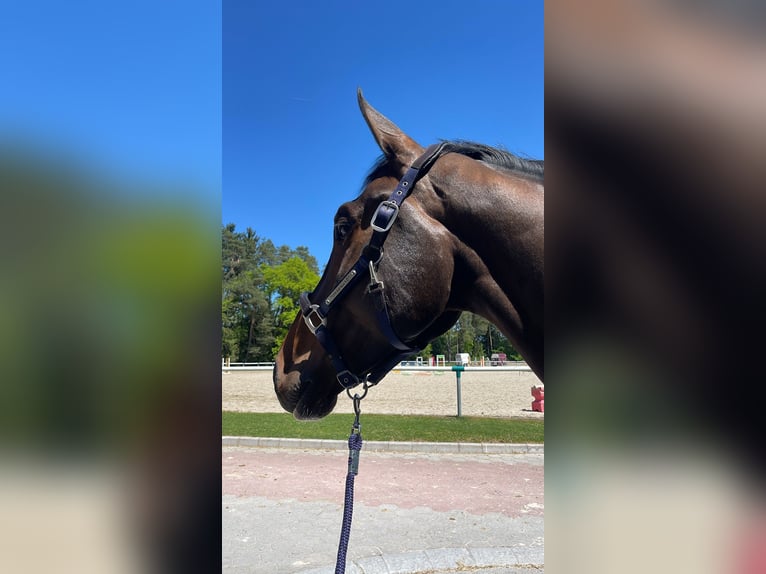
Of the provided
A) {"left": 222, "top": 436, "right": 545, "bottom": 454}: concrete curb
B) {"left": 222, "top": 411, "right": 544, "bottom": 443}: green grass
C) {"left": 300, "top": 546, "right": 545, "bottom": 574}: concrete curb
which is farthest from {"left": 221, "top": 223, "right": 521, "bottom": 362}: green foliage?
{"left": 300, "top": 546, "right": 545, "bottom": 574}: concrete curb

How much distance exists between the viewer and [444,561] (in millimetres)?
4094

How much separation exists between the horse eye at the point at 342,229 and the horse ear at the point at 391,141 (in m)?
0.32

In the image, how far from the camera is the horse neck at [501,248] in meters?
1.60

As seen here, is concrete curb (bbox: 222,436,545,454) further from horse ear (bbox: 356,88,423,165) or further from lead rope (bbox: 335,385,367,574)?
horse ear (bbox: 356,88,423,165)

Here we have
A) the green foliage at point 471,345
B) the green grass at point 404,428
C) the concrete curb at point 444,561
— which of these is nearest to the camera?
the concrete curb at point 444,561

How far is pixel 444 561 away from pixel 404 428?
5874mm

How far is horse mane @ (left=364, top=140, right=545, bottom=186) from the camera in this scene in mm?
1808

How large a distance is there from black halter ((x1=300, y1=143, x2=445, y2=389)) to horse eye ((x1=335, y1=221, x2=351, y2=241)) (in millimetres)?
169
